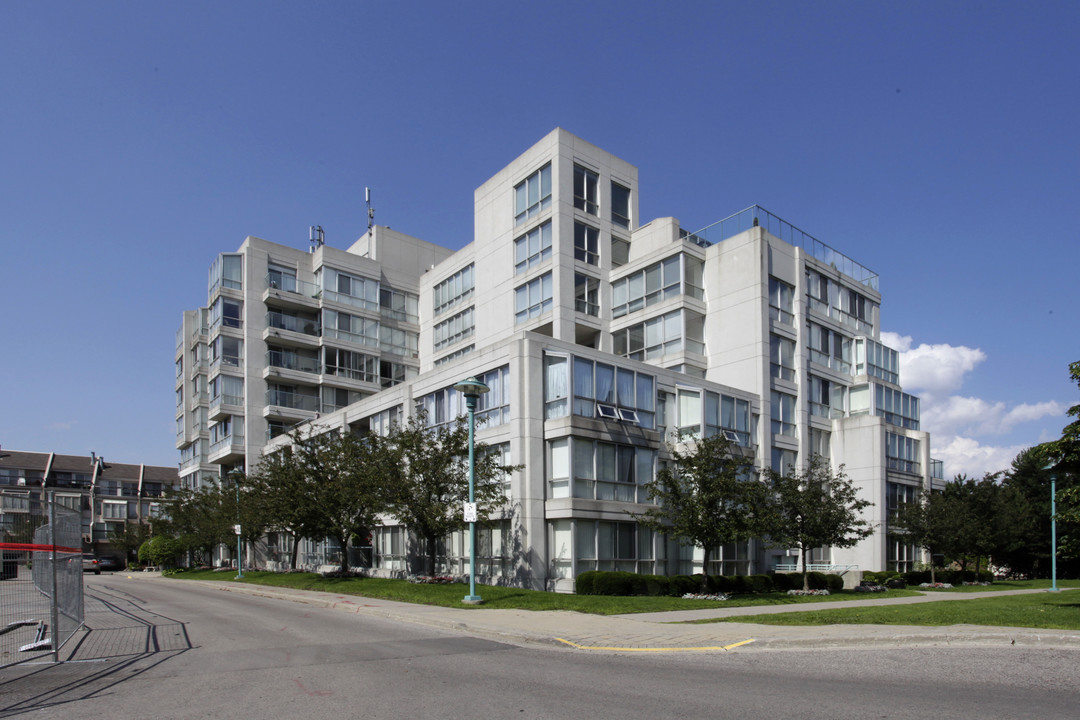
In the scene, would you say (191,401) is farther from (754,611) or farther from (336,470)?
(754,611)

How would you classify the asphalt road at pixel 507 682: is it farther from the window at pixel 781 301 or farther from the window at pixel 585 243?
the window at pixel 781 301

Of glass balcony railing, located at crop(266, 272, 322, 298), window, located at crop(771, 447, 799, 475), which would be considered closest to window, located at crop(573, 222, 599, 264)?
window, located at crop(771, 447, 799, 475)

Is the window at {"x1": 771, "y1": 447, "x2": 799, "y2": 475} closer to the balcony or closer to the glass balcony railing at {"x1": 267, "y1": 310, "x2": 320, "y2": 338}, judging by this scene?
the glass balcony railing at {"x1": 267, "y1": 310, "x2": 320, "y2": 338}

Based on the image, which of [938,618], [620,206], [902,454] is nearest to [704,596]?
[938,618]

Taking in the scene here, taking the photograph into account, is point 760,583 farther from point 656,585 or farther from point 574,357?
point 574,357

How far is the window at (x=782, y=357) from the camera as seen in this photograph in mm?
39438

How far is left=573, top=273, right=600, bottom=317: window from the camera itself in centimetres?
4149

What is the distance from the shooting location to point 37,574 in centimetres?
1336

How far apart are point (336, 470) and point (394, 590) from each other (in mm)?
8565

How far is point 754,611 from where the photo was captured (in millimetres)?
20641

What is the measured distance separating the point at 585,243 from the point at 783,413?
13.4 metres

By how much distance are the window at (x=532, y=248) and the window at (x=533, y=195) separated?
3.10 ft

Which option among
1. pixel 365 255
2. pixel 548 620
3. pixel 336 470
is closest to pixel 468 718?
pixel 548 620

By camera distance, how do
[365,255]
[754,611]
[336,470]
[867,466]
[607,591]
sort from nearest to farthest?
[754,611]
[607,591]
[336,470]
[867,466]
[365,255]
